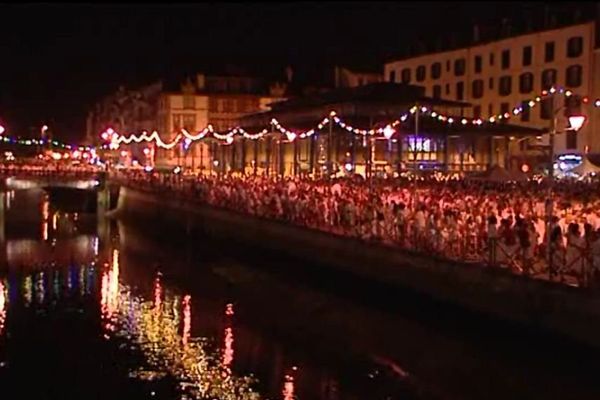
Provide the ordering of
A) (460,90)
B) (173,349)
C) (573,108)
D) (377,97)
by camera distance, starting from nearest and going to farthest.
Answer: (173,349) < (573,108) < (377,97) < (460,90)

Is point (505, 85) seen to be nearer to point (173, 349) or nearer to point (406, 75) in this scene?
point (406, 75)

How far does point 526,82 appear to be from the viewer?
237 feet

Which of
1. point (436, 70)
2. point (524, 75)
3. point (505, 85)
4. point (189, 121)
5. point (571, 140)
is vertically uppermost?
point (436, 70)

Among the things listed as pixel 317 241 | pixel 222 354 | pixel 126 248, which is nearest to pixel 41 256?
pixel 126 248

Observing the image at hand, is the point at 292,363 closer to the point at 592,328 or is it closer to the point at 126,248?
the point at 592,328

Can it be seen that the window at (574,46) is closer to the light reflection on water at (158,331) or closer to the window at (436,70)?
the window at (436,70)

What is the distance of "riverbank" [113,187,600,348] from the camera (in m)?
21.9

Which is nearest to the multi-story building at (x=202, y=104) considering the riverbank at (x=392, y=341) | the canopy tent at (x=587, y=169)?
the canopy tent at (x=587, y=169)

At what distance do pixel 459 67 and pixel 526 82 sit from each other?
8802 mm

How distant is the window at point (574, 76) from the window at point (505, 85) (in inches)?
268

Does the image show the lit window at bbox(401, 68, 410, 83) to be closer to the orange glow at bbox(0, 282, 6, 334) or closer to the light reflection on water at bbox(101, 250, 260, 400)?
the light reflection on water at bbox(101, 250, 260, 400)

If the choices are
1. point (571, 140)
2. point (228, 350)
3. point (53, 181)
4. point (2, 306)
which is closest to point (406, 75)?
point (571, 140)

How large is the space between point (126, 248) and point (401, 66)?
46.2 meters

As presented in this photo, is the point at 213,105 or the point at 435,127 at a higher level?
the point at 213,105
